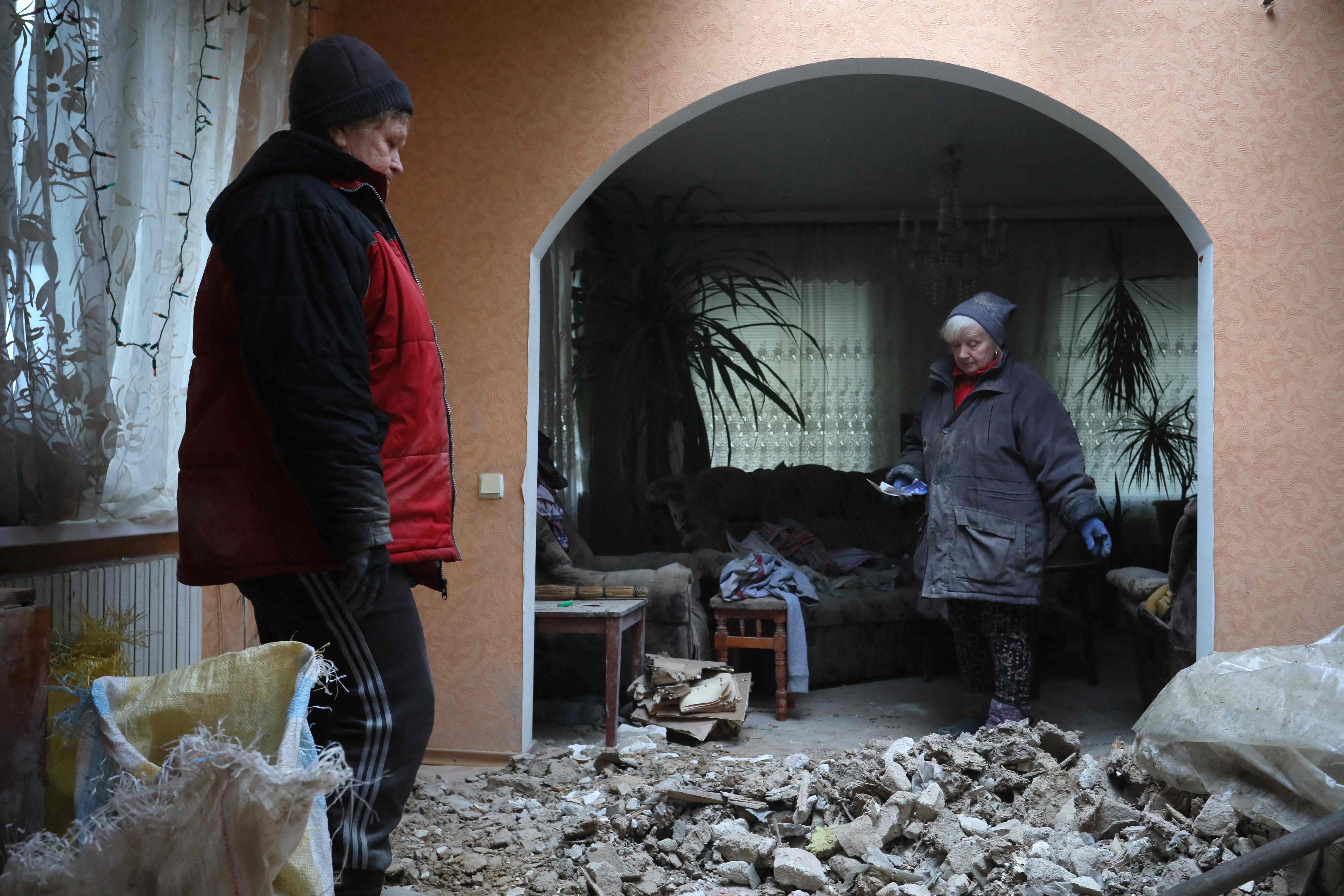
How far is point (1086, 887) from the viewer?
1.90 metres

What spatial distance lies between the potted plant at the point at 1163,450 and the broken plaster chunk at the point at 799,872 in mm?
5116

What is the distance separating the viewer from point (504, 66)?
10.2 ft

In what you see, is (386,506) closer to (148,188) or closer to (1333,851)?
(148,188)

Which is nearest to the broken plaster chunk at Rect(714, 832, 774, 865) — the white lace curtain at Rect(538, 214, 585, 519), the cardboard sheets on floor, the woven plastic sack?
the cardboard sheets on floor

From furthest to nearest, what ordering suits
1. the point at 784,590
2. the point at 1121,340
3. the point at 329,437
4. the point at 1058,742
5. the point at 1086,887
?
the point at 1121,340 → the point at 784,590 → the point at 1058,742 → the point at 1086,887 → the point at 329,437

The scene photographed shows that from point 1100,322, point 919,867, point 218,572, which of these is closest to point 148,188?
point 218,572

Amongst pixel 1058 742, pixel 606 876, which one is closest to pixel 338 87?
pixel 606 876

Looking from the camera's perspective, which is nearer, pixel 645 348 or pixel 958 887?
pixel 958 887

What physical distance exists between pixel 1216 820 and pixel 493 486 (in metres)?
2.10

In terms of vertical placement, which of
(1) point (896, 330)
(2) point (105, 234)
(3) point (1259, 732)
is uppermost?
(1) point (896, 330)

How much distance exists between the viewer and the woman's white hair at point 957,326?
3334mm

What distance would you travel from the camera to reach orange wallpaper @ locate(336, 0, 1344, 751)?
2.83 metres

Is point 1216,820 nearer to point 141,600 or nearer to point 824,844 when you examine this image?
point 824,844

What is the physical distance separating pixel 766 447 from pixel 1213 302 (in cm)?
430
